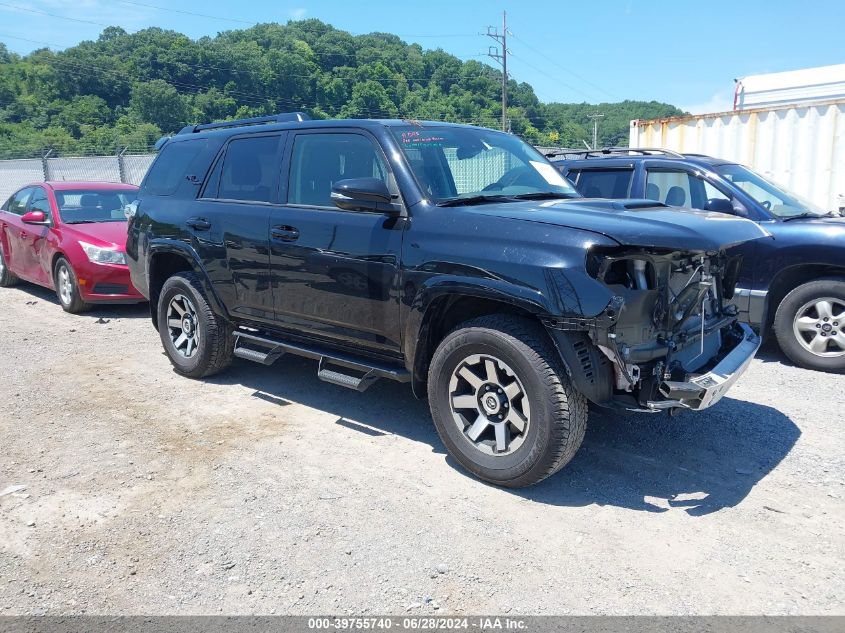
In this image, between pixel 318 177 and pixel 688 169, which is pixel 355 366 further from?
pixel 688 169

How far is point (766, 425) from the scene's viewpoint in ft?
15.5

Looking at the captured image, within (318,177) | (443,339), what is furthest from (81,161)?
(443,339)

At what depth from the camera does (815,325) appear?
591 cm

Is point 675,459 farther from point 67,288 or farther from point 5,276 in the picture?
point 5,276

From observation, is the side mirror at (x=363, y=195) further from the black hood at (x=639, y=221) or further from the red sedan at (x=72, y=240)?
the red sedan at (x=72, y=240)

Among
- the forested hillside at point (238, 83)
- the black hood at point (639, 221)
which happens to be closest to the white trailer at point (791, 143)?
the black hood at point (639, 221)

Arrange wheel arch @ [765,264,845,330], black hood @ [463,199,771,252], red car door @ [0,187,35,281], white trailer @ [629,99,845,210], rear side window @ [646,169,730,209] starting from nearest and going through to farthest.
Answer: black hood @ [463,199,771,252]
wheel arch @ [765,264,845,330]
rear side window @ [646,169,730,209]
white trailer @ [629,99,845,210]
red car door @ [0,187,35,281]

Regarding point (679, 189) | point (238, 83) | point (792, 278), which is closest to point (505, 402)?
point (792, 278)

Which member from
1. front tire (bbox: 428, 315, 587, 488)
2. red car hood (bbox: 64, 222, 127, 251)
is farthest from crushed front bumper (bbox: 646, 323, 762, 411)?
red car hood (bbox: 64, 222, 127, 251)

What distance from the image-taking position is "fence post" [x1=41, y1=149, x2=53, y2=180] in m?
19.8

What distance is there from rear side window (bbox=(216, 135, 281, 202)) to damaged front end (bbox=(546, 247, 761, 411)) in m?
2.59

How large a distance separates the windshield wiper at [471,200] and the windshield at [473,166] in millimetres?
16

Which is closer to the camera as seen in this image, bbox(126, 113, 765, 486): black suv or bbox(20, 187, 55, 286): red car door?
bbox(126, 113, 765, 486): black suv

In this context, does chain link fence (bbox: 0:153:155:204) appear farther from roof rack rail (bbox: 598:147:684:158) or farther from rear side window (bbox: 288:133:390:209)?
rear side window (bbox: 288:133:390:209)
